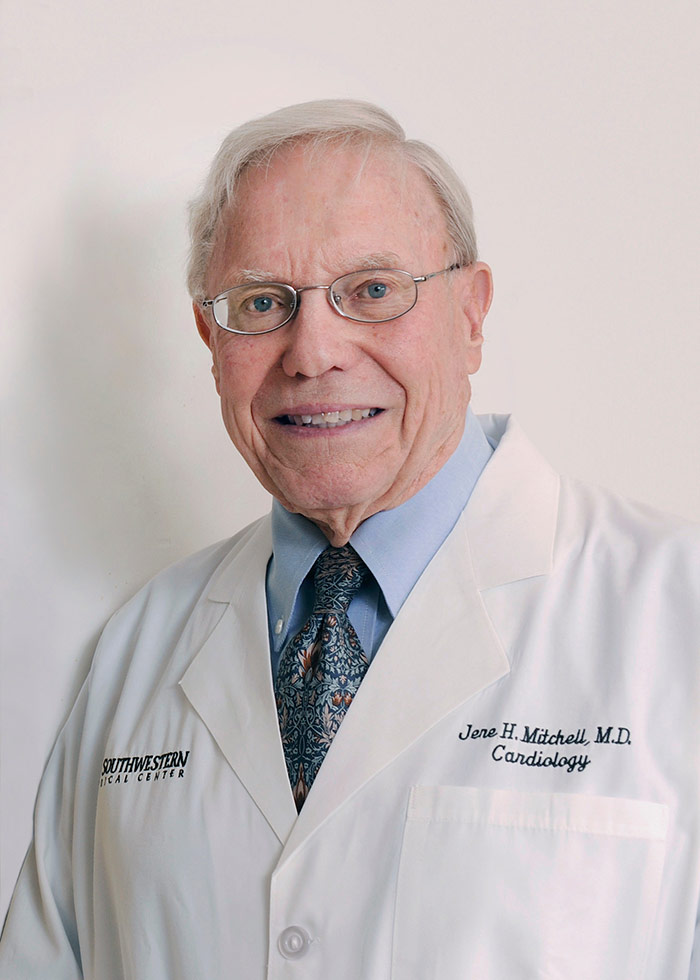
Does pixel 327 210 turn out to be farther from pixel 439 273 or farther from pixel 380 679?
pixel 380 679

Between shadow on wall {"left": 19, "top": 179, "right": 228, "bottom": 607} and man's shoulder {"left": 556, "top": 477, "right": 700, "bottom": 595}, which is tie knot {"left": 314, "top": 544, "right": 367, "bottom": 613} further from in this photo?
shadow on wall {"left": 19, "top": 179, "right": 228, "bottom": 607}

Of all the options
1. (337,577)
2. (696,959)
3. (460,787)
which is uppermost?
(337,577)

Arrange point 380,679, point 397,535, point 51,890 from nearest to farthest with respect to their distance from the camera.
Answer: point 380,679 < point 397,535 < point 51,890

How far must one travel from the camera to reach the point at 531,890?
4.00 feet

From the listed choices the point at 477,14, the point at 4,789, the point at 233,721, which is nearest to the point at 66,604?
the point at 4,789

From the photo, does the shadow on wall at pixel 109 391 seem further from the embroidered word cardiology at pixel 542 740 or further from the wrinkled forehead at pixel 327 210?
the embroidered word cardiology at pixel 542 740

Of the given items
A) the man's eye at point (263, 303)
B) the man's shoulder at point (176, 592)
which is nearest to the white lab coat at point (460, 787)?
the man's shoulder at point (176, 592)

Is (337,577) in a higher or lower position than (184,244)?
lower

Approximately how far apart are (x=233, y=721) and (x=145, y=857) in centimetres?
20

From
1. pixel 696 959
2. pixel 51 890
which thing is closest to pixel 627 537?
pixel 696 959

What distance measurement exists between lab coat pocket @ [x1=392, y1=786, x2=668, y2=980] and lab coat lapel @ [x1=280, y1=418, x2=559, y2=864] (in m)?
0.12

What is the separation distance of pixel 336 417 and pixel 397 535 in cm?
17

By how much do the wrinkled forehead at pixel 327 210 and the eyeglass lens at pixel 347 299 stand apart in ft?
0.07

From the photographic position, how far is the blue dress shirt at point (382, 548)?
1.46m
